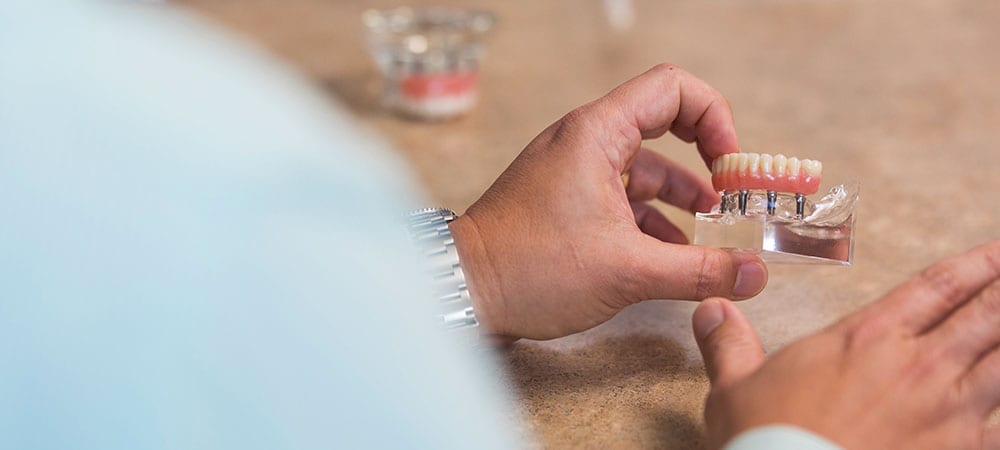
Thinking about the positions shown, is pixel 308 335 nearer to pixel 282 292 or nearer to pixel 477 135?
pixel 282 292

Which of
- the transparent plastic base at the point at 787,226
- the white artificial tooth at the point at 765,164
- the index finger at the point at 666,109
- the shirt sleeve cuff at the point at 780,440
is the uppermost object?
the index finger at the point at 666,109

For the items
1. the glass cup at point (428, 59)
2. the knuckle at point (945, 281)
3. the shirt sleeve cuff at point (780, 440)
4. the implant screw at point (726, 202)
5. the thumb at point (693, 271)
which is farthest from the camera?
the glass cup at point (428, 59)

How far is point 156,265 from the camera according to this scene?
463mm

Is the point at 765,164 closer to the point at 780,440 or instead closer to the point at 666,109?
the point at 666,109

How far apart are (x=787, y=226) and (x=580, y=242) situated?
220 mm

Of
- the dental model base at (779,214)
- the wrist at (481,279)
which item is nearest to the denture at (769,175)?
the dental model base at (779,214)

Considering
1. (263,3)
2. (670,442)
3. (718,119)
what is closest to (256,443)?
(670,442)

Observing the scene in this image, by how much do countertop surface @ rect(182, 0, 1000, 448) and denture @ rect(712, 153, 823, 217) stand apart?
0.05 meters

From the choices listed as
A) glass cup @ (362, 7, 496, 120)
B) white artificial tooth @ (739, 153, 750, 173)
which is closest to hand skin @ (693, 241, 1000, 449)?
white artificial tooth @ (739, 153, 750, 173)

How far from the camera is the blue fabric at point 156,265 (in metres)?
0.46

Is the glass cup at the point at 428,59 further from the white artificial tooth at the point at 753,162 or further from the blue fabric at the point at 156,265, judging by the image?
the blue fabric at the point at 156,265

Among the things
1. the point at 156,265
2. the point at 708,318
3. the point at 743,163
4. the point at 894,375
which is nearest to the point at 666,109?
the point at 743,163

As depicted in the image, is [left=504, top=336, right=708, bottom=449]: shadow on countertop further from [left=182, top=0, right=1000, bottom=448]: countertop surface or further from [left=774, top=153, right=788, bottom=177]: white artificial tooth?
[left=774, top=153, right=788, bottom=177]: white artificial tooth

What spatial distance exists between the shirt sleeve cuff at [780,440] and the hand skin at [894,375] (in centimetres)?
1
